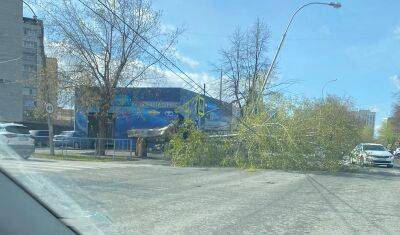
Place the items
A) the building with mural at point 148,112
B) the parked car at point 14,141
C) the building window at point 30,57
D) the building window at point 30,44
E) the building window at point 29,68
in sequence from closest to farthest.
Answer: the parked car at point 14,141
the building window at point 30,44
the building window at point 29,68
the building window at point 30,57
the building with mural at point 148,112

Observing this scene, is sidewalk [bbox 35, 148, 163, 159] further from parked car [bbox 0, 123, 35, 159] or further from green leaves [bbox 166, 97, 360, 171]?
parked car [bbox 0, 123, 35, 159]

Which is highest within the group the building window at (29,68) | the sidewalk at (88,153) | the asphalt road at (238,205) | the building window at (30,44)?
the building window at (30,44)

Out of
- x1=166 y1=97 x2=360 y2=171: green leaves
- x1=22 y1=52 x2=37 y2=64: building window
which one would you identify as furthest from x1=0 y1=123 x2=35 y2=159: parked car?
x1=22 y1=52 x2=37 y2=64: building window

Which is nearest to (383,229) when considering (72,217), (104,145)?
(72,217)

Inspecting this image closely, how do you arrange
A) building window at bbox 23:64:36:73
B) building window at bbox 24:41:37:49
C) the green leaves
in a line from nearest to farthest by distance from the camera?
the green leaves → building window at bbox 24:41:37:49 → building window at bbox 23:64:36:73

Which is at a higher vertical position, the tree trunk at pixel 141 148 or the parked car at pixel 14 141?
the parked car at pixel 14 141

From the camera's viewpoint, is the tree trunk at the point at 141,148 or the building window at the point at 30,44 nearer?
the building window at the point at 30,44

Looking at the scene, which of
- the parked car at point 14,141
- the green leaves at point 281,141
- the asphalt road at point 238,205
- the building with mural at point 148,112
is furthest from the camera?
the building with mural at point 148,112

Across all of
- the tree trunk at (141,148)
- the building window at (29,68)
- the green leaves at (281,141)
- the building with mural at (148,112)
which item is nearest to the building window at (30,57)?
the building window at (29,68)

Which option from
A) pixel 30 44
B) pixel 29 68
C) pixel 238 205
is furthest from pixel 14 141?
pixel 29 68

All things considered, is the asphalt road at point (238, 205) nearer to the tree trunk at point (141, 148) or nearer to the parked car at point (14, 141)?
the parked car at point (14, 141)

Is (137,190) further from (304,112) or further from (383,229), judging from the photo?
(304,112)

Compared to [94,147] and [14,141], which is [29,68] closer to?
[94,147]

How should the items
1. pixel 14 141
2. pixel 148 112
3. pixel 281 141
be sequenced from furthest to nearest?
1. pixel 148 112
2. pixel 281 141
3. pixel 14 141
